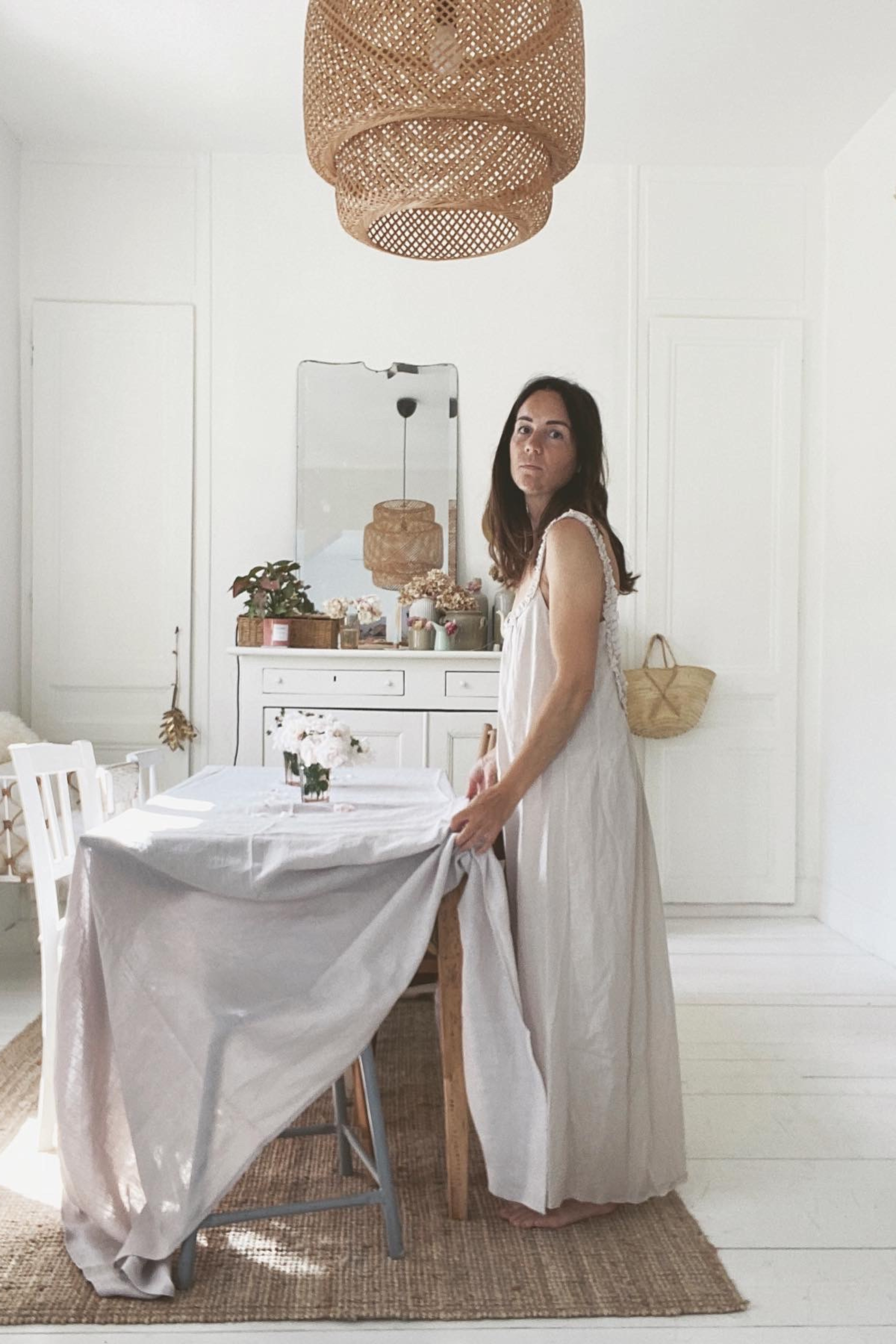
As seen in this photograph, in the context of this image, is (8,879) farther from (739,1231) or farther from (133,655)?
(739,1231)

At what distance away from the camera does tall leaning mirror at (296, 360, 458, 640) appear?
538cm

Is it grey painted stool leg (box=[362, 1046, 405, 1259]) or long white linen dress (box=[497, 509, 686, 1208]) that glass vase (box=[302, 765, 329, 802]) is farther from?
grey painted stool leg (box=[362, 1046, 405, 1259])

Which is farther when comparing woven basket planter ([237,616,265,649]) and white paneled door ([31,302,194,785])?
white paneled door ([31,302,194,785])

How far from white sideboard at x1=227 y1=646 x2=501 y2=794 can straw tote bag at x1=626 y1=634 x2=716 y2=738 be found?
0.65 meters

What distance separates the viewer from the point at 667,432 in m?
5.41

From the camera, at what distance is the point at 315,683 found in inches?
196

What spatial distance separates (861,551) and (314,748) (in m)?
3.03

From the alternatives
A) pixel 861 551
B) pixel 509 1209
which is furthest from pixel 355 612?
pixel 509 1209

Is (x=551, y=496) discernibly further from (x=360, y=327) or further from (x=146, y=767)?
(x=360, y=327)

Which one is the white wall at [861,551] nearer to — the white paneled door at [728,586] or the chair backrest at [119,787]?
the white paneled door at [728,586]

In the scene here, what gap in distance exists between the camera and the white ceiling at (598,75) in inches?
163

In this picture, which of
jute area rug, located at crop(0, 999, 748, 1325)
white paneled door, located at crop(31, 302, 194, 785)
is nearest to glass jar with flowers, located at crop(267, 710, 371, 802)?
jute area rug, located at crop(0, 999, 748, 1325)

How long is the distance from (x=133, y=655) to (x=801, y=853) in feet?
10.5

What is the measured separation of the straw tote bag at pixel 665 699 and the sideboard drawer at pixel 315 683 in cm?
106
